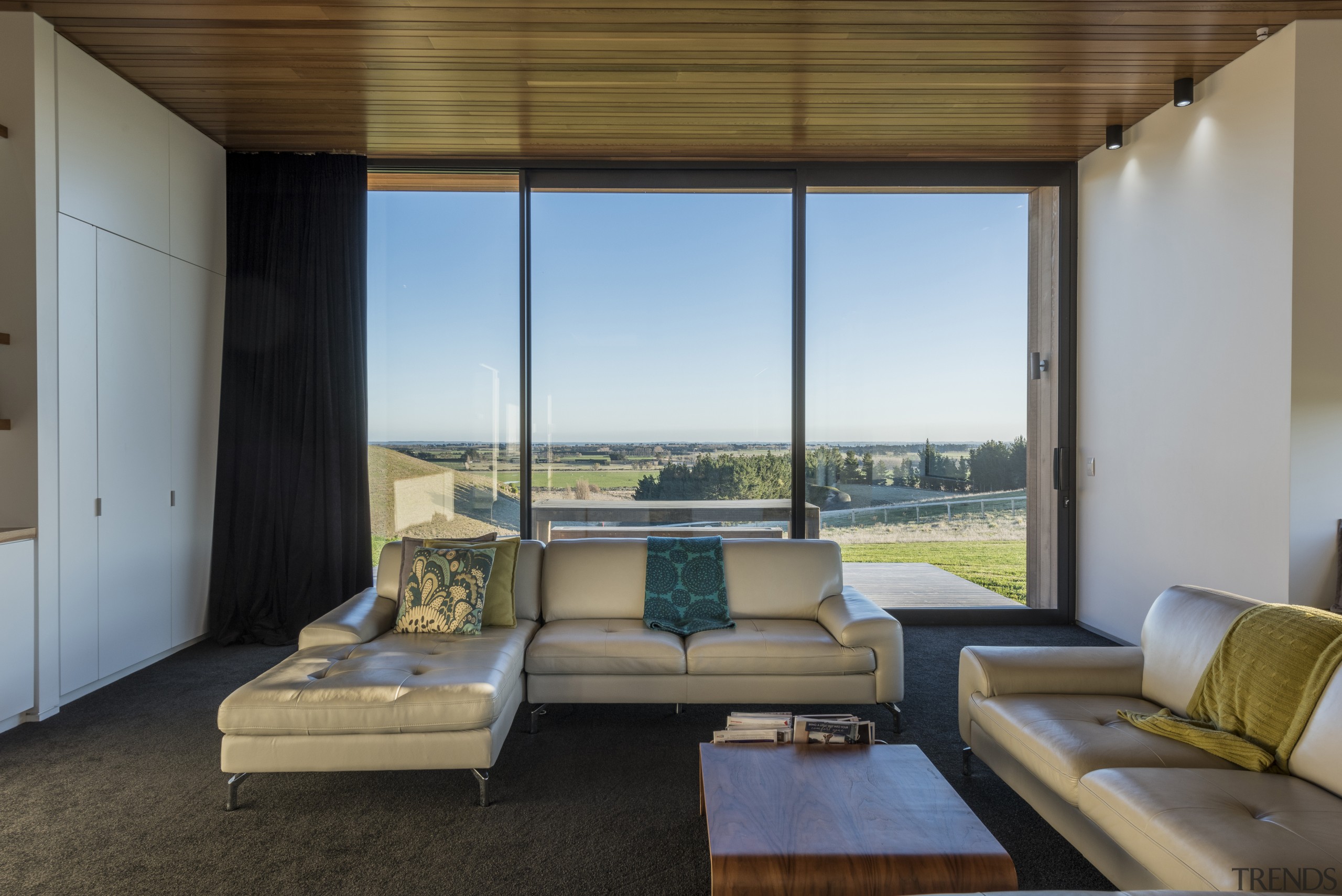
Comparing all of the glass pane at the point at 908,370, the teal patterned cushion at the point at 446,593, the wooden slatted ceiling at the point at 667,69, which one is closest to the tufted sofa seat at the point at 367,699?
the teal patterned cushion at the point at 446,593

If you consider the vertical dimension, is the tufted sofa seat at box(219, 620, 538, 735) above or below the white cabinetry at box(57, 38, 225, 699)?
below

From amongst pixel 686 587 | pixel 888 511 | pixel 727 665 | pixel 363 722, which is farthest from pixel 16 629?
pixel 888 511

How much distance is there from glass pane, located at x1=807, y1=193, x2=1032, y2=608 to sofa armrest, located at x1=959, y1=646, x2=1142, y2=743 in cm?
234

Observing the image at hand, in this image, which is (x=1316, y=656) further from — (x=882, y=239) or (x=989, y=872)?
(x=882, y=239)

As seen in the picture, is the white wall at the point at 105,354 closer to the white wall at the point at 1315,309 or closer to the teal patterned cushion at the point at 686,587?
the teal patterned cushion at the point at 686,587

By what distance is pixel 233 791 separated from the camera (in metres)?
2.48

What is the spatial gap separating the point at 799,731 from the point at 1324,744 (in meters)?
1.33

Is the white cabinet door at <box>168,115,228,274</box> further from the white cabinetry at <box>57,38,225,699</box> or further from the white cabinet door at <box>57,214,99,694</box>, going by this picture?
the white cabinet door at <box>57,214,99,694</box>

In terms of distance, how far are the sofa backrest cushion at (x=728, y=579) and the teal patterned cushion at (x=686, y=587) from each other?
54 mm

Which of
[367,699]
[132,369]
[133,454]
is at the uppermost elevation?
[132,369]

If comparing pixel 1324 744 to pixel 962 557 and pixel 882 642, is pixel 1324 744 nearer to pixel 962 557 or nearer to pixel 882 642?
pixel 882 642

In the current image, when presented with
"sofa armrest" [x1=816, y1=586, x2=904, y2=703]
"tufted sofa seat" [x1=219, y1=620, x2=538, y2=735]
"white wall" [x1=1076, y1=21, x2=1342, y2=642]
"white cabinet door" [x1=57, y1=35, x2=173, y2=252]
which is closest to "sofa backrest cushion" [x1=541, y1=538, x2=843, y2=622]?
"sofa armrest" [x1=816, y1=586, x2=904, y2=703]

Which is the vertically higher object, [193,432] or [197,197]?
[197,197]

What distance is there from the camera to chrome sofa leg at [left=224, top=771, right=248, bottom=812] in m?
2.47
